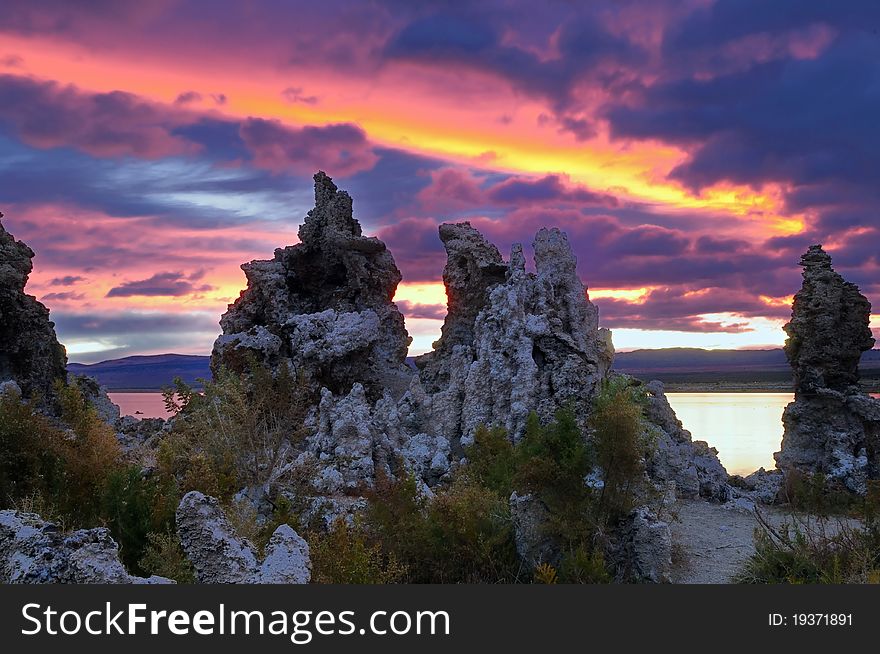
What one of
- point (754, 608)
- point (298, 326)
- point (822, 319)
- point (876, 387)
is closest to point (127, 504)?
point (754, 608)

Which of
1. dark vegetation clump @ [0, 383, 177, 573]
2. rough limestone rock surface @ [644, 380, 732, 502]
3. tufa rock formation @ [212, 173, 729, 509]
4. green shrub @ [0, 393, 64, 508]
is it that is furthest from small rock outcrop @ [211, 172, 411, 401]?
green shrub @ [0, 393, 64, 508]

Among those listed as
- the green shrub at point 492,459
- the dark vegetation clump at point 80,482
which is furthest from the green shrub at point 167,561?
the green shrub at point 492,459

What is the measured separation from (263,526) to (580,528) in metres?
4.41

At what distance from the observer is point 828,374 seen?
21.7 metres

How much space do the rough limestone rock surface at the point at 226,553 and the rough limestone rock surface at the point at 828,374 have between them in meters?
17.3

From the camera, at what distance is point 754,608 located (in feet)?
23.7

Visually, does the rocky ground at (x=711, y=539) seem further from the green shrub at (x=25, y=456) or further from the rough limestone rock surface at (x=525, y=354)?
the green shrub at (x=25, y=456)

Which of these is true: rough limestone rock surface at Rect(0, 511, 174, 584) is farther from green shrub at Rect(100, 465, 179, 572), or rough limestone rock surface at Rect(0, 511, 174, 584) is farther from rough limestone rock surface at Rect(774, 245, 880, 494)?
rough limestone rock surface at Rect(774, 245, 880, 494)

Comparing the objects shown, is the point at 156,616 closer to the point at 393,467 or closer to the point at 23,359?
the point at 393,467

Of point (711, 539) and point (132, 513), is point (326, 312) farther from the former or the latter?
point (132, 513)

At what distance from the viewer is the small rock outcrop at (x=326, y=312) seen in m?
21.9

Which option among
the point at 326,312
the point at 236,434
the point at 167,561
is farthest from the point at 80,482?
the point at 326,312

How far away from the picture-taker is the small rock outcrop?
21891 millimetres

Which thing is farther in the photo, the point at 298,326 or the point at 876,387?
the point at 876,387
